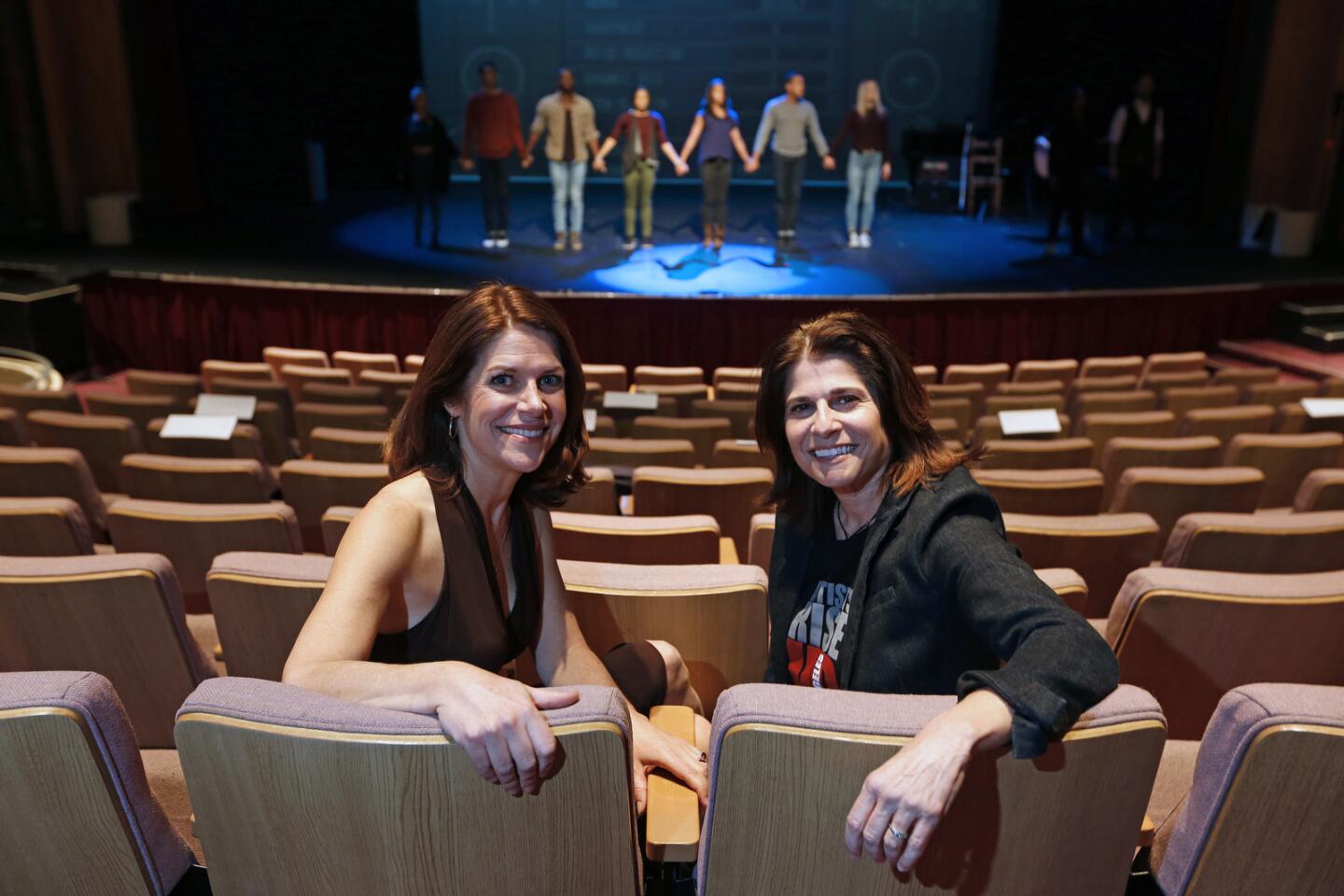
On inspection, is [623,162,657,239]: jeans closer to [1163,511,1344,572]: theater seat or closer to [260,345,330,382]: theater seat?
[260,345,330,382]: theater seat

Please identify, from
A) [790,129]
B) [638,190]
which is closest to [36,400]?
[638,190]

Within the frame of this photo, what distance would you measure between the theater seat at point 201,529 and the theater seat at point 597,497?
0.83 meters

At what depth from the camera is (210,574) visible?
1665 millimetres

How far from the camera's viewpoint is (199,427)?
3479mm

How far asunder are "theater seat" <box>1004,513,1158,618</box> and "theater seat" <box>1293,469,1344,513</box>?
35.6 inches

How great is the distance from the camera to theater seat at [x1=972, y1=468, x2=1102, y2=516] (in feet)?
9.37

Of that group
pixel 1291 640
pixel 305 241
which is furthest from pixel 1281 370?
pixel 305 241

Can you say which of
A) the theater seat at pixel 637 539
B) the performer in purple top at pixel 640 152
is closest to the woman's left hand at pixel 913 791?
the theater seat at pixel 637 539

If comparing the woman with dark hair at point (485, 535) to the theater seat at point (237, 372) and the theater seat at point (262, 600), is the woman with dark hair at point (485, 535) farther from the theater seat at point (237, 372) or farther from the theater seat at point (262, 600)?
the theater seat at point (237, 372)

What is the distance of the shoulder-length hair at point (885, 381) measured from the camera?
1.50 metres

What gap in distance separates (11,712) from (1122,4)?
13.3 m

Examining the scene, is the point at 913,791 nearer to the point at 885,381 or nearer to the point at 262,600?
the point at 885,381

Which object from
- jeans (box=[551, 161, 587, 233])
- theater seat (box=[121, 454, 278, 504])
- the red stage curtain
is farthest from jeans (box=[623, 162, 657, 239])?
theater seat (box=[121, 454, 278, 504])

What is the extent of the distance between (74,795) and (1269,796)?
136cm
